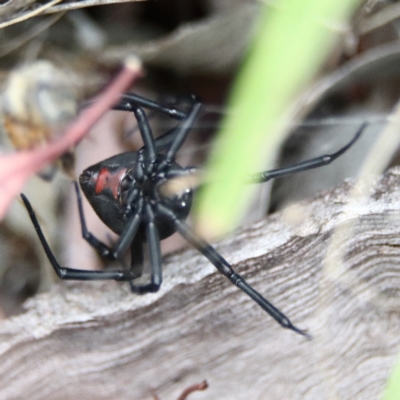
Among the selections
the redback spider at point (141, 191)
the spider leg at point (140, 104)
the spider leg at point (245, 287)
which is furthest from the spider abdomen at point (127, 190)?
the spider leg at point (245, 287)

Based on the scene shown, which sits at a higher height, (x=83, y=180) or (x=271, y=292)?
(x=83, y=180)

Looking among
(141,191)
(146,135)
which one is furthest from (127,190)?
(146,135)

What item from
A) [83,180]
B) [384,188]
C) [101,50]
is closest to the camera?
[384,188]

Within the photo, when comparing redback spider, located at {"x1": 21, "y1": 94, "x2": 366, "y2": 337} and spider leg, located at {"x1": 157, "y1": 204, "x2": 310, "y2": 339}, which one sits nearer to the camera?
spider leg, located at {"x1": 157, "y1": 204, "x2": 310, "y2": 339}

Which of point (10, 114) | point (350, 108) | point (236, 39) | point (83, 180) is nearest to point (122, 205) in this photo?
point (83, 180)

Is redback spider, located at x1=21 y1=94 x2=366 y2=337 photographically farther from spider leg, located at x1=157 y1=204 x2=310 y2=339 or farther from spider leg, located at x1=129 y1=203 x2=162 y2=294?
spider leg, located at x1=157 y1=204 x2=310 y2=339

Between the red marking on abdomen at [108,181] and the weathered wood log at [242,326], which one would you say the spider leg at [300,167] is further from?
the red marking on abdomen at [108,181]

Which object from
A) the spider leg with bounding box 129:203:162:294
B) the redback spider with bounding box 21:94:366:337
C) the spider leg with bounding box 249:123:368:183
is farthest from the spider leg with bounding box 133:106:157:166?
the spider leg with bounding box 249:123:368:183

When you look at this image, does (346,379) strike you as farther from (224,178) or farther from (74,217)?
(74,217)
